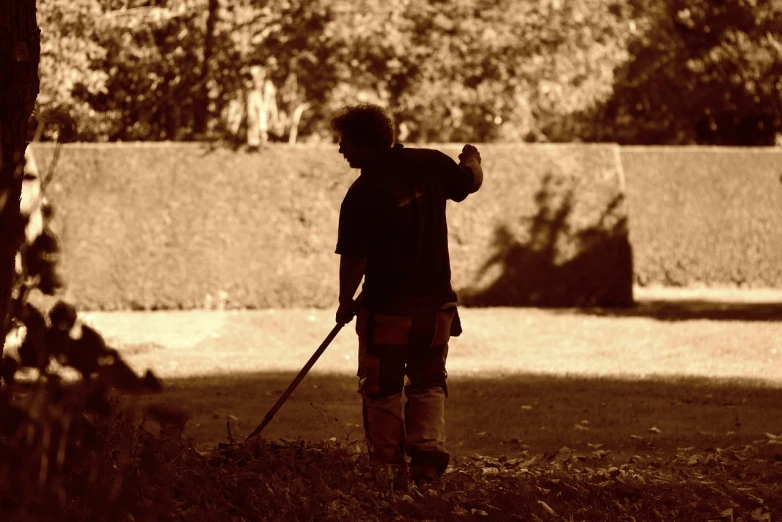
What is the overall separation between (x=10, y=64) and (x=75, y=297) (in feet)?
39.2

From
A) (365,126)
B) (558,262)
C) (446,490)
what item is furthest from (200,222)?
(446,490)

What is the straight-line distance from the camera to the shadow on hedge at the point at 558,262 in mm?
16703

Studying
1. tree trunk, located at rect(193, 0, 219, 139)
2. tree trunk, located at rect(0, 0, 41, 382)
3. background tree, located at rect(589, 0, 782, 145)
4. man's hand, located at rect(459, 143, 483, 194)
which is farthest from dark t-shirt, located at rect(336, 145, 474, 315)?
background tree, located at rect(589, 0, 782, 145)

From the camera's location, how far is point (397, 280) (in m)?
5.43

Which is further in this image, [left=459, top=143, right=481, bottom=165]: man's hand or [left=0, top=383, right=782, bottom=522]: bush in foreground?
[left=459, top=143, right=481, bottom=165]: man's hand

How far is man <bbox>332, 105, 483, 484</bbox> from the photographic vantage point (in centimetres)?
540

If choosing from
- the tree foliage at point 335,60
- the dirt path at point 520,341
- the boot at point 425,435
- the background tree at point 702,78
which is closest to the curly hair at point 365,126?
the boot at point 425,435

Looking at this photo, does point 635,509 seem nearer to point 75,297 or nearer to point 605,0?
point 75,297

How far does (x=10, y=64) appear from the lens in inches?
161

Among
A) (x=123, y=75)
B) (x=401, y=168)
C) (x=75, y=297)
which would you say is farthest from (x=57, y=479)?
(x=123, y=75)

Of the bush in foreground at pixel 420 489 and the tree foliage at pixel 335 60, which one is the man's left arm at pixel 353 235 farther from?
the tree foliage at pixel 335 60

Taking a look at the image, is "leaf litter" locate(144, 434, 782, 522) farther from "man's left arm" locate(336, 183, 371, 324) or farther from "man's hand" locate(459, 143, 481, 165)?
"man's hand" locate(459, 143, 481, 165)

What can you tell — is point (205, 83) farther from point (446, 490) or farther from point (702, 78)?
point (702, 78)

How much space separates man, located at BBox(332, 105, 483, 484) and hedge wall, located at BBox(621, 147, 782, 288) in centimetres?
1444
